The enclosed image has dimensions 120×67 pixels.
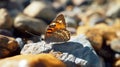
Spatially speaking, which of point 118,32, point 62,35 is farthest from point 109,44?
point 62,35

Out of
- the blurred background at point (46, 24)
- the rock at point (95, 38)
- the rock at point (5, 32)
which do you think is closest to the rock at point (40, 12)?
the blurred background at point (46, 24)

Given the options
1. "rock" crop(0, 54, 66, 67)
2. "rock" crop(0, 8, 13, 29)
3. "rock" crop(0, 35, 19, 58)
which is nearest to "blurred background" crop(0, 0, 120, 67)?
"rock" crop(0, 8, 13, 29)

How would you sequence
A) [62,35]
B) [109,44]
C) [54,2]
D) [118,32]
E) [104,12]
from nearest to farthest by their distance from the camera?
[62,35] → [109,44] → [118,32] → [104,12] → [54,2]

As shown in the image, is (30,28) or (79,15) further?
(79,15)

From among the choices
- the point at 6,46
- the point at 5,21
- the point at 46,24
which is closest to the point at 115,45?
the point at 46,24

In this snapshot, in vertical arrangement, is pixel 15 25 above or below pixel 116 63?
above

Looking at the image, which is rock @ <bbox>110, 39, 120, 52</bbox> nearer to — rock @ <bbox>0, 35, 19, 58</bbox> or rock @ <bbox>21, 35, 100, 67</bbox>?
rock @ <bbox>21, 35, 100, 67</bbox>

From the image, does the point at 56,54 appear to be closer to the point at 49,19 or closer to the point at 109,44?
the point at 109,44
